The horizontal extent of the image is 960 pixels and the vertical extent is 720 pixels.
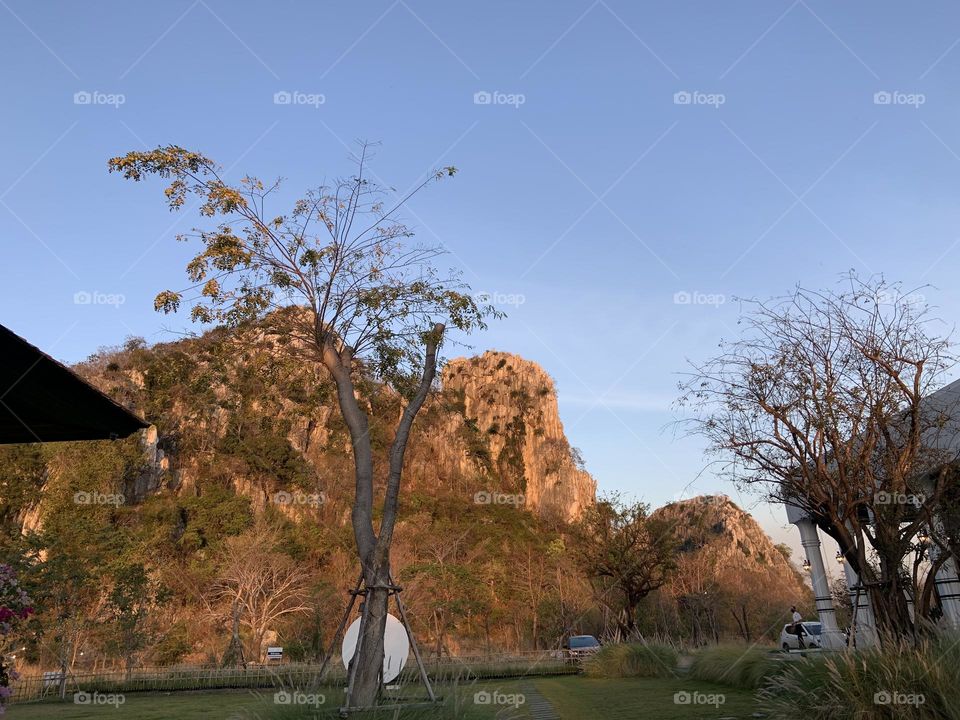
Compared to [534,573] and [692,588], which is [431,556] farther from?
[692,588]

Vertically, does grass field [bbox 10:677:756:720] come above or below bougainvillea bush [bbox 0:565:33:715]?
below

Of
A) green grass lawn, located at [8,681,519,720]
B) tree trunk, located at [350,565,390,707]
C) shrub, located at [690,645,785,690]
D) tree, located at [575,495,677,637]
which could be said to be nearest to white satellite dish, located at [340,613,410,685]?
green grass lawn, located at [8,681,519,720]

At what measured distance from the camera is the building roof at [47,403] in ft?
15.2

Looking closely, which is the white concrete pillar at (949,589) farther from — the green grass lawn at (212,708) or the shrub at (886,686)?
the green grass lawn at (212,708)

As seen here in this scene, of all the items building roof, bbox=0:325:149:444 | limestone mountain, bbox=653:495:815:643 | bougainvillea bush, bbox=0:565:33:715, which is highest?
building roof, bbox=0:325:149:444

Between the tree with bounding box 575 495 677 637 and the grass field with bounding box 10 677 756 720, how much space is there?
28.3 feet

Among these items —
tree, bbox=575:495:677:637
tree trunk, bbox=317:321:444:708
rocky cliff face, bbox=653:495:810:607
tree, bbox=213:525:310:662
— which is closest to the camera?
tree trunk, bbox=317:321:444:708

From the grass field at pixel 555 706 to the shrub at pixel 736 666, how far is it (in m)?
0.29

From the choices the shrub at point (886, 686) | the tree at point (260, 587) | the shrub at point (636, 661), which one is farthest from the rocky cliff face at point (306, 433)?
the shrub at point (636, 661)

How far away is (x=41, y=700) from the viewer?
16.3 m

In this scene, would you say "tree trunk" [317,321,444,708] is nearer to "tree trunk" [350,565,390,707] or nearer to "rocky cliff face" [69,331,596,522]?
"tree trunk" [350,565,390,707]

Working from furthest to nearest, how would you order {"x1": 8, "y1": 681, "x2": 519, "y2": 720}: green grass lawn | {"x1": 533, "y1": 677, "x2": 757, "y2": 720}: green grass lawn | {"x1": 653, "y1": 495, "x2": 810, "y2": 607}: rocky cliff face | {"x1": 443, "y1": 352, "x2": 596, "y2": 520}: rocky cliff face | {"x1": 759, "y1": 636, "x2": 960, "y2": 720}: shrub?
1. {"x1": 443, "y1": 352, "x2": 596, "y2": 520}: rocky cliff face
2. {"x1": 653, "y1": 495, "x2": 810, "y2": 607}: rocky cliff face
3. {"x1": 533, "y1": 677, "x2": 757, "y2": 720}: green grass lawn
4. {"x1": 8, "y1": 681, "x2": 519, "y2": 720}: green grass lawn
5. {"x1": 759, "y1": 636, "x2": 960, "y2": 720}: shrub

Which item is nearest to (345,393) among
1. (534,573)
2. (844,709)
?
(844,709)

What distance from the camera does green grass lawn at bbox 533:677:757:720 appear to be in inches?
365
